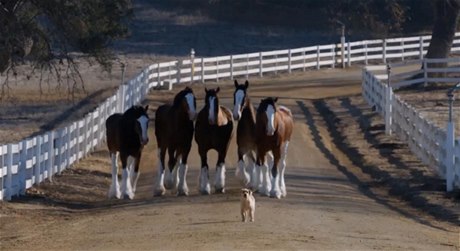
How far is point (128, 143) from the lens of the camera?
22766mm

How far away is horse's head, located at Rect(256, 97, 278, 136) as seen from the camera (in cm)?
2128

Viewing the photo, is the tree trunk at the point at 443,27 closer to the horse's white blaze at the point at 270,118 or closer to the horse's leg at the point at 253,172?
the horse's leg at the point at 253,172

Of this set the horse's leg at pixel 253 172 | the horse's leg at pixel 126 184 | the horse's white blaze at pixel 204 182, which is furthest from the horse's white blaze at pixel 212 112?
the horse's leg at pixel 126 184

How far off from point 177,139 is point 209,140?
732 millimetres

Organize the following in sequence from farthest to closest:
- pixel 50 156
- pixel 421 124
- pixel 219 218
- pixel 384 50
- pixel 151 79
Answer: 1. pixel 384 50
2. pixel 151 79
3. pixel 421 124
4. pixel 50 156
5. pixel 219 218

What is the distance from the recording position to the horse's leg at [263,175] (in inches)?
844

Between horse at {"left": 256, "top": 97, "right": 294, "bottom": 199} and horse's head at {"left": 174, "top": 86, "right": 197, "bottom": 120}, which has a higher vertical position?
horse's head at {"left": 174, "top": 86, "right": 197, "bottom": 120}

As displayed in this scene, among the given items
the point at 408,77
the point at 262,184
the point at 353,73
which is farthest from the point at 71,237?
the point at 353,73

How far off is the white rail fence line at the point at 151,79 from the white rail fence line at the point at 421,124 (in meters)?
7.91

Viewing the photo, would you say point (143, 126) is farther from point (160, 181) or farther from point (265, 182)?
point (265, 182)

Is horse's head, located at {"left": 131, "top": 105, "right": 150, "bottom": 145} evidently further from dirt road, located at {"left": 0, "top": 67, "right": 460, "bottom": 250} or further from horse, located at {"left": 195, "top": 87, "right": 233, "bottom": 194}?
dirt road, located at {"left": 0, "top": 67, "right": 460, "bottom": 250}

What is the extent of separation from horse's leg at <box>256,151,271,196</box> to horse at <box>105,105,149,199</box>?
2274 millimetres

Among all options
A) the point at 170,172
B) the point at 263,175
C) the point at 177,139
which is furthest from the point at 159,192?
the point at 263,175

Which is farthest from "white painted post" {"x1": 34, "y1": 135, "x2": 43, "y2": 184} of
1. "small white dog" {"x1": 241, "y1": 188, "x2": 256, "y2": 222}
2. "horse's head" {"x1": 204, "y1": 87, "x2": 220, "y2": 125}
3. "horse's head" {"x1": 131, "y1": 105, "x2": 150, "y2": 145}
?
"small white dog" {"x1": 241, "y1": 188, "x2": 256, "y2": 222}
